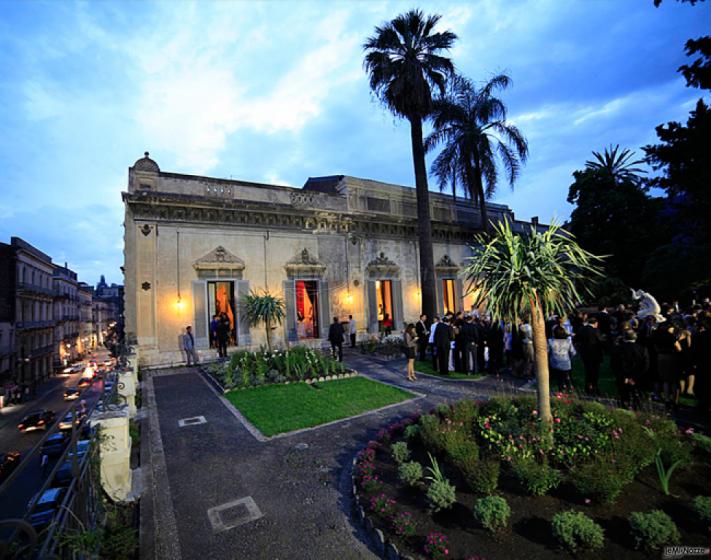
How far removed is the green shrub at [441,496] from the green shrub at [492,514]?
342mm

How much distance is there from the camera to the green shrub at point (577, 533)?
3.19 m

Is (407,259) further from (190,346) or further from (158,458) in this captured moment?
(158,458)

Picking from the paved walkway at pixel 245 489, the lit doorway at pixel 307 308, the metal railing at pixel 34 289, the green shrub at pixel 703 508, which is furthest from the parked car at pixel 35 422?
the green shrub at pixel 703 508

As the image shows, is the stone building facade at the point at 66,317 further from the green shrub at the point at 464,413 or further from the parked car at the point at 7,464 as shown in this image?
the green shrub at the point at 464,413

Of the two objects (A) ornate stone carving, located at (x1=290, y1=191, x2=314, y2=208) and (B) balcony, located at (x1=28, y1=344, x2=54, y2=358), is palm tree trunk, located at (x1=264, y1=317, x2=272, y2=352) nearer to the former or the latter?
(A) ornate stone carving, located at (x1=290, y1=191, x2=314, y2=208)

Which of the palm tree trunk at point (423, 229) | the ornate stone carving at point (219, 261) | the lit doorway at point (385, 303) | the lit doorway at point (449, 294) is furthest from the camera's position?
the lit doorway at point (449, 294)

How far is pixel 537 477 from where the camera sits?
407cm

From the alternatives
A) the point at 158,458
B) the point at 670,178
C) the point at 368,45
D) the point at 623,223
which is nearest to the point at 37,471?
the point at 158,458

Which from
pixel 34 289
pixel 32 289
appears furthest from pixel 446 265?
pixel 34 289

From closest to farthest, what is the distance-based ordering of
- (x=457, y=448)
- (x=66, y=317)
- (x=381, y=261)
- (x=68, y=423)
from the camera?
(x=457, y=448) < (x=68, y=423) < (x=381, y=261) < (x=66, y=317)

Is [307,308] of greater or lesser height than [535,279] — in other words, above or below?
below

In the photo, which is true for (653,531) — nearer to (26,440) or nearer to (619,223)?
(619,223)

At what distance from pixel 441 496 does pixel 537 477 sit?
3.82 feet

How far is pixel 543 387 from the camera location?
17.5 feet
